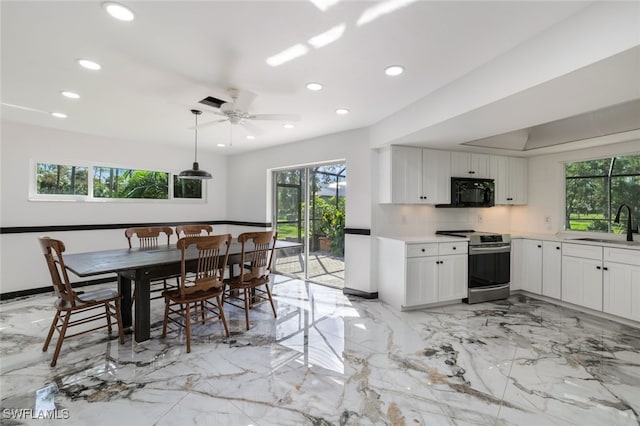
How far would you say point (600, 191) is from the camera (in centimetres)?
400

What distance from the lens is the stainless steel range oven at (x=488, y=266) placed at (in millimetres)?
3916

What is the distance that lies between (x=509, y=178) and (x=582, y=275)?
1.66 m

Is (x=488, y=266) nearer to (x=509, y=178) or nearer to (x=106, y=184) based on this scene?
(x=509, y=178)

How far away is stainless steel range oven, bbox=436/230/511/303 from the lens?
3916mm

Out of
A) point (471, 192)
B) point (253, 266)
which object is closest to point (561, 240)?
point (471, 192)

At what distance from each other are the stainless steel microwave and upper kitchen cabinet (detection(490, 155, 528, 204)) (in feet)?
0.76

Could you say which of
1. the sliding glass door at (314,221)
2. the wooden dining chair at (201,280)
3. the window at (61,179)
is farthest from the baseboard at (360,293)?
the window at (61,179)

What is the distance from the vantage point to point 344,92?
2.89 meters

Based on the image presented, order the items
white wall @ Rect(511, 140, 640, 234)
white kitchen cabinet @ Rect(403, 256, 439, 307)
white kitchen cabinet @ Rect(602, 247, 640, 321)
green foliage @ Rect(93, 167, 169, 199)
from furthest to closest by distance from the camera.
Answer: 1. green foliage @ Rect(93, 167, 169, 199)
2. white wall @ Rect(511, 140, 640, 234)
3. white kitchen cabinet @ Rect(403, 256, 439, 307)
4. white kitchen cabinet @ Rect(602, 247, 640, 321)

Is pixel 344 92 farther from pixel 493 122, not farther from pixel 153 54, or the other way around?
pixel 153 54

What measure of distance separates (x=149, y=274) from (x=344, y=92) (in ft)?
8.10

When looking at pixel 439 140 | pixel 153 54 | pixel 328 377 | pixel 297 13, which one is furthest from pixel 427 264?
pixel 153 54

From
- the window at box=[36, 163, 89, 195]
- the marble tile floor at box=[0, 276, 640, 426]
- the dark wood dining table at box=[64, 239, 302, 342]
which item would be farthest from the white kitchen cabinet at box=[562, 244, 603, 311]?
the window at box=[36, 163, 89, 195]

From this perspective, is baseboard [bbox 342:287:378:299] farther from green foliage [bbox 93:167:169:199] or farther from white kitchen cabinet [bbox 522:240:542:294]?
green foliage [bbox 93:167:169:199]
